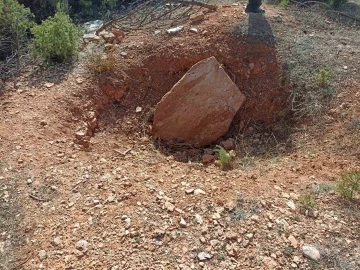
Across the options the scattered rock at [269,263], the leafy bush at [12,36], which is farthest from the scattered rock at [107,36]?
the scattered rock at [269,263]

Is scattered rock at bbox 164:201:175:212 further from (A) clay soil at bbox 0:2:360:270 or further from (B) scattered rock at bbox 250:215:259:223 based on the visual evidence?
(B) scattered rock at bbox 250:215:259:223

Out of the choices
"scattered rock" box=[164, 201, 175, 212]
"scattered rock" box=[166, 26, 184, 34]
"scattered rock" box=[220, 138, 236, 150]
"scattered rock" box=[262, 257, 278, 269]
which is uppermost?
"scattered rock" box=[166, 26, 184, 34]

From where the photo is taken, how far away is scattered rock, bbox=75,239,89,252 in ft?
6.32

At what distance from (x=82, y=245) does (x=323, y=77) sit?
7.41 feet

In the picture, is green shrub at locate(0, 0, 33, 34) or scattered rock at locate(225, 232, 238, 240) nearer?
scattered rock at locate(225, 232, 238, 240)

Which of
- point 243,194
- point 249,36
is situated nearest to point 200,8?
point 249,36

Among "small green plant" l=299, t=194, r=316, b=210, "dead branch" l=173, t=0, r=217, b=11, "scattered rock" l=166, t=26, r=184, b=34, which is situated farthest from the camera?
"dead branch" l=173, t=0, r=217, b=11

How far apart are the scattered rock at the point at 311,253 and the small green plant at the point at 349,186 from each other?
42cm

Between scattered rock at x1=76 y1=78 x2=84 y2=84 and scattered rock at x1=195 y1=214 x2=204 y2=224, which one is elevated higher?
scattered rock at x1=76 y1=78 x2=84 y2=84

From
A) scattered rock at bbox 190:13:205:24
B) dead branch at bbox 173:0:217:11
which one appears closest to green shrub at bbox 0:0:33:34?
dead branch at bbox 173:0:217:11

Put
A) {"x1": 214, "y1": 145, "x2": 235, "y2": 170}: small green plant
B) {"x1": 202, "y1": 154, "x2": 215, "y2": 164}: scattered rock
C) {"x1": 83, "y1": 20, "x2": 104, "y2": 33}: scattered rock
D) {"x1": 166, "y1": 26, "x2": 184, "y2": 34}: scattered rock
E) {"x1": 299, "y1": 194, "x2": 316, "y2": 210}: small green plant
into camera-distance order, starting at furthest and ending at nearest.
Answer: {"x1": 83, "y1": 20, "x2": 104, "y2": 33}: scattered rock
{"x1": 166, "y1": 26, "x2": 184, "y2": 34}: scattered rock
{"x1": 202, "y1": 154, "x2": 215, "y2": 164}: scattered rock
{"x1": 214, "y1": 145, "x2": 235, "y2": 170}: small green plant
{"x1": 299, "y1": 194, "x2": 316, "y2": 210}: small green plant

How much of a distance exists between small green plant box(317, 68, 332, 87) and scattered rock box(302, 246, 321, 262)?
1598 mm

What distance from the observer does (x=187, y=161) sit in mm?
2834

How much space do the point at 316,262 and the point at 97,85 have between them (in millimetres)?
2226
